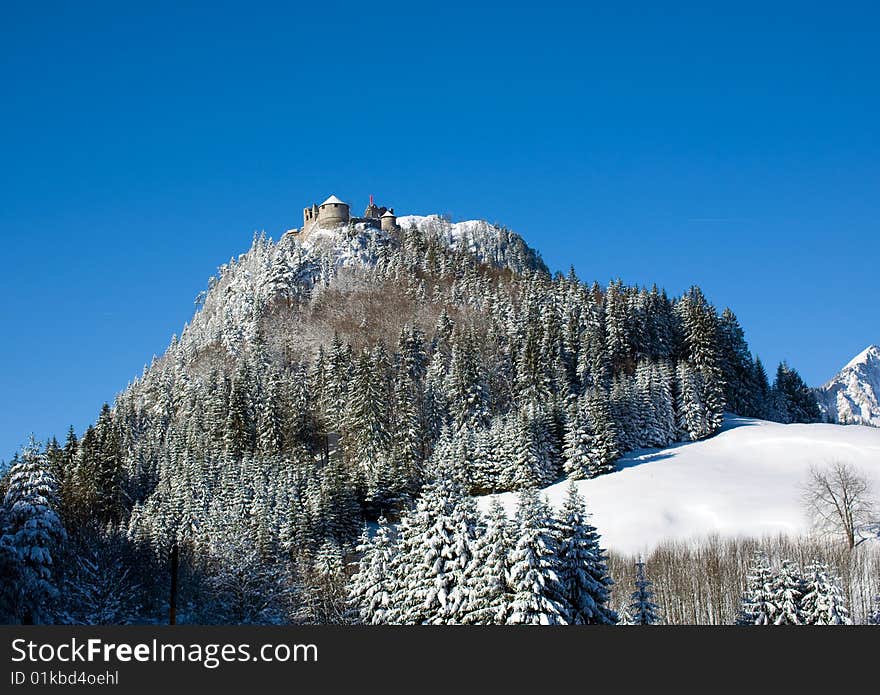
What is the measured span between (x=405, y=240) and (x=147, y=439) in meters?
77.9

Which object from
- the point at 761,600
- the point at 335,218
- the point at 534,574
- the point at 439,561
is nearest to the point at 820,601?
the point at 761,600

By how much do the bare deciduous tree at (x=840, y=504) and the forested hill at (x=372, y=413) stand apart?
20928 mm

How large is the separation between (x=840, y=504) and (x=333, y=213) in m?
135

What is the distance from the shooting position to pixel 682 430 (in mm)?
100438

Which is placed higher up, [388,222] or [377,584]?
[388,222]

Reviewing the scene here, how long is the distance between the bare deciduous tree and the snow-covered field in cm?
116

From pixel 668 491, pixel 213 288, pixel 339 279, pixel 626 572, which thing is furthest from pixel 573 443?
pixel 213 288

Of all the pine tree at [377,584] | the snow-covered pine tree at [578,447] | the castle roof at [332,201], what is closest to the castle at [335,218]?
the castle roof at [332,201]

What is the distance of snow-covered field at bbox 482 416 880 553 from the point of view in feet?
236

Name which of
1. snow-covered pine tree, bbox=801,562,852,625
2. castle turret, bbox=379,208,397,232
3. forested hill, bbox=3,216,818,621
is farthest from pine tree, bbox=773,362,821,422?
castle turret, bbox=379,208,397,232

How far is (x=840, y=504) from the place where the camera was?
7312 cm

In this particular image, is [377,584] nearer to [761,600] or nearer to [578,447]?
[761,600]

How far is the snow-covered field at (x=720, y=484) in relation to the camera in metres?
71.8

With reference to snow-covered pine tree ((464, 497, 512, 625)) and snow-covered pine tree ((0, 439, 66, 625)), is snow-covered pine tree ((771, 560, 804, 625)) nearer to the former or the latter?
snow-covered pine tree ((464, 497, 512, 625))
